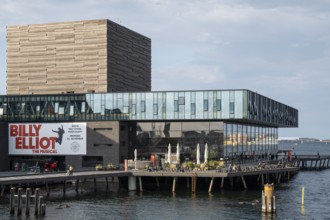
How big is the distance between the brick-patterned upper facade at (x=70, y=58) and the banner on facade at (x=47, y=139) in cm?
2355

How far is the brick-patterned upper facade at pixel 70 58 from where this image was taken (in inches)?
5207

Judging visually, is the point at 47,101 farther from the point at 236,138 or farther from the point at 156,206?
the point at 156,206

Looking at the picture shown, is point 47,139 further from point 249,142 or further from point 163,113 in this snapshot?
point 249,142

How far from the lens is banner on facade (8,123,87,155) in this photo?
349 ft

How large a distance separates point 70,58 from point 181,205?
70.0 metres

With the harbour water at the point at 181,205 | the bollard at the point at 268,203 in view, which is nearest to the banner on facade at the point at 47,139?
the harbour water at the point at 181,205

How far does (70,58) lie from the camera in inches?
5300

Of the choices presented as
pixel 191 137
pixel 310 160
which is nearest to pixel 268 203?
pixel 191 137

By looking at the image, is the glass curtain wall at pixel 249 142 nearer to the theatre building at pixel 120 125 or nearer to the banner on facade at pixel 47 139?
the theatre building at pixel 120 125

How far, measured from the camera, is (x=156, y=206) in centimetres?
7094

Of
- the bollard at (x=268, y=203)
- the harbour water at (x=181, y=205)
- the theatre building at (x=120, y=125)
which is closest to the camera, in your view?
the harbour water at (x=181, y=205)

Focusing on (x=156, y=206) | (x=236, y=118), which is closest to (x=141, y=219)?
(x=156, y=206)

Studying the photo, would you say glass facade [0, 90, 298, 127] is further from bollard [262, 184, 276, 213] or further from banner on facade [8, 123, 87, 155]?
bollard [262, 184, 276, 213]

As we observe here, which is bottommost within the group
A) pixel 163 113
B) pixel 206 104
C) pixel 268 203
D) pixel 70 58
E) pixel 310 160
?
pixel 268 203
